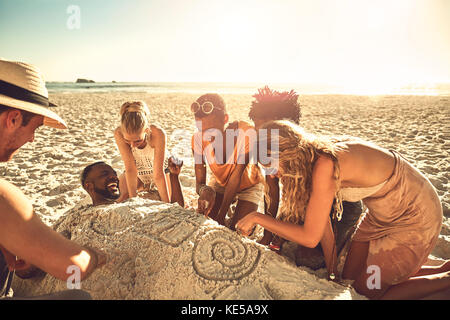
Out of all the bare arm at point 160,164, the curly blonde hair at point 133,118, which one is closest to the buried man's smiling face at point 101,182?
the curly blonde hair at point 133,118

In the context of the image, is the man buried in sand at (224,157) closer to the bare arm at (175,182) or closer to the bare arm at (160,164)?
the bare arm at (175,182)

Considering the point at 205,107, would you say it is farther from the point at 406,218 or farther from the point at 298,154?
the point at 406,218

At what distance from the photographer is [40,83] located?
5.00ft

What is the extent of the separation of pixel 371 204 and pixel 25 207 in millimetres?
2179

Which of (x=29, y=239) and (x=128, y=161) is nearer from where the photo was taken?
(x=29, y=239)

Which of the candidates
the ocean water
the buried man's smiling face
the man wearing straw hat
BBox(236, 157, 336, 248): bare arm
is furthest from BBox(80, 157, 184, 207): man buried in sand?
the ocean water

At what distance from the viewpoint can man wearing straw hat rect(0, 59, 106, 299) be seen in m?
1.24

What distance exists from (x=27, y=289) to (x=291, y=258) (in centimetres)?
215

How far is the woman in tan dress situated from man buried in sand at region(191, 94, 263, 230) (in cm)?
81

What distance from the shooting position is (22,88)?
1398mm

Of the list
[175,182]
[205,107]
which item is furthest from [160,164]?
[205,107]

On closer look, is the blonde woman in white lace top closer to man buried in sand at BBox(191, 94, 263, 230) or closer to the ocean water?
man buried in sand at BBox(191, 94, 263, 230)

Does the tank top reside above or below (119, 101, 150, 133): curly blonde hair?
below
